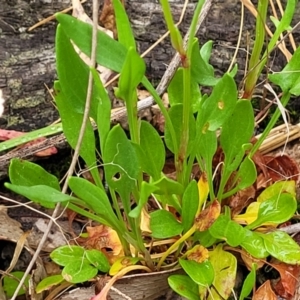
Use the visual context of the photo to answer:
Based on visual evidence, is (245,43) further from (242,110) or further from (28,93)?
(28,93)

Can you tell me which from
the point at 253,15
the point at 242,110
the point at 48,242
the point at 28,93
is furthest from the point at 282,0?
the point at 48,242

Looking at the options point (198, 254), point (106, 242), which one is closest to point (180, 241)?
point (198, 254)

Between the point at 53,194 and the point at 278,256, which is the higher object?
the point at 53,194

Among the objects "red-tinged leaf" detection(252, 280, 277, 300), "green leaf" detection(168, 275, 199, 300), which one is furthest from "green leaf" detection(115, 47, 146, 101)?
"red-tinged leaf" detection(252, 280, 277, 300)

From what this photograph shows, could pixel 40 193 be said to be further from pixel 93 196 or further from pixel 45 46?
pixel 45 46

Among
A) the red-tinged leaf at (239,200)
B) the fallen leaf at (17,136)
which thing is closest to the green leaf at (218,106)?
the red-tinged leaf at (239,200)

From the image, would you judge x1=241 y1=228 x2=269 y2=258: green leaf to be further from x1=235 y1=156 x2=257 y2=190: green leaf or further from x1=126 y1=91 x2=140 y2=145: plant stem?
x1=126 y1=91 x2=140 y2=145: plant stem
